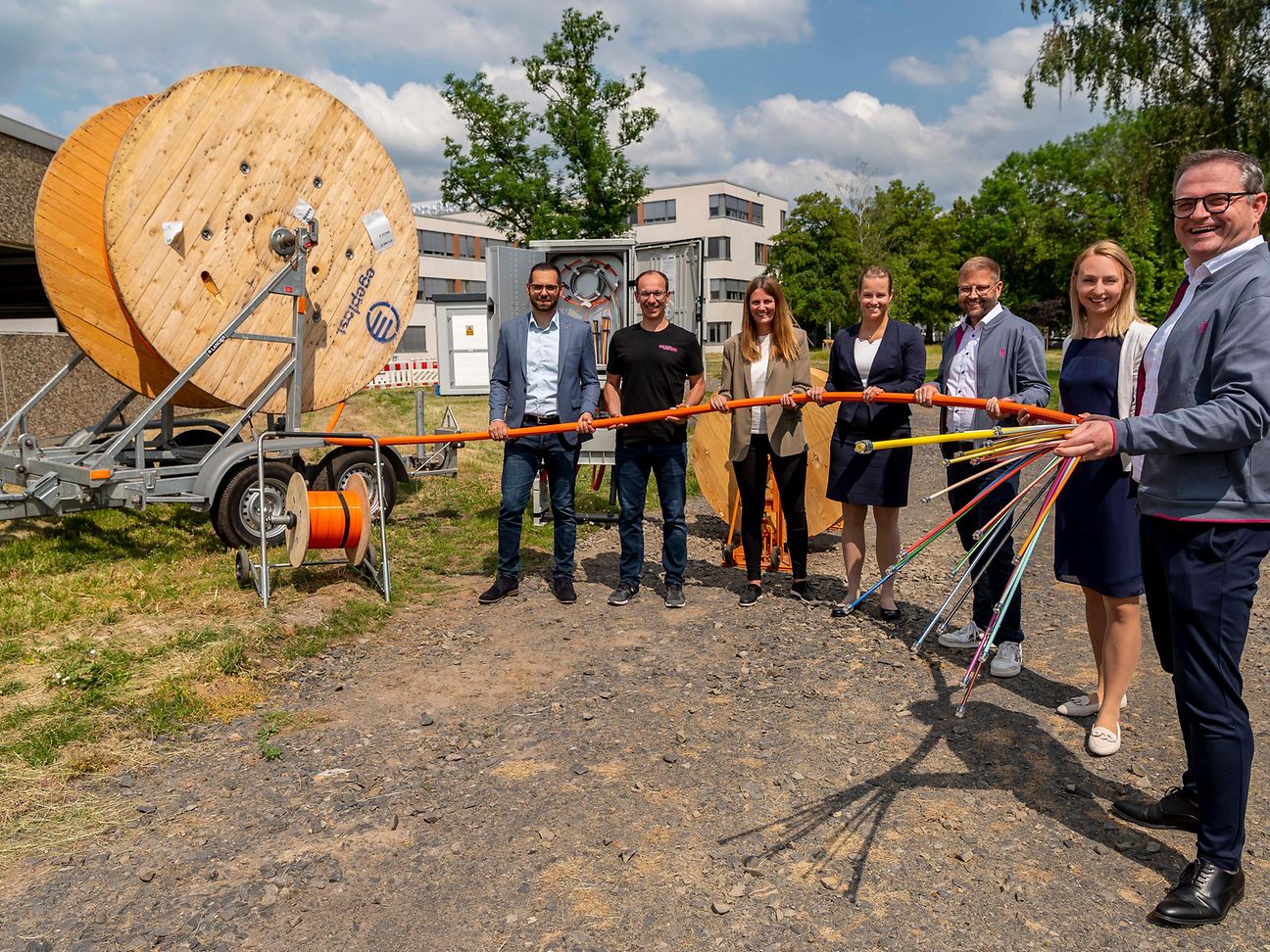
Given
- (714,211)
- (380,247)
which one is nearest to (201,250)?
(380,247)

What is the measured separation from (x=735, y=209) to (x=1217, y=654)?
6393 centimetres

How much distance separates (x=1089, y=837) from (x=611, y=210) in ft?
90.7

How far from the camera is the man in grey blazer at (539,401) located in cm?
642

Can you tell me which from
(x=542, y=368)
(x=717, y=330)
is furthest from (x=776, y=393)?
(x=717, y=330)

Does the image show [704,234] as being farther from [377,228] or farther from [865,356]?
[865,356]

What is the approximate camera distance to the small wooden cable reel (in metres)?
6.16

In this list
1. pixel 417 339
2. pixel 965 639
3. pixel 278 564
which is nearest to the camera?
pixel 965 639

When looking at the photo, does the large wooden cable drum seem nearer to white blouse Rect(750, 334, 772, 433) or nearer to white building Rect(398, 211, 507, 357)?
white blouse Rect(750, 334, 772, 433)

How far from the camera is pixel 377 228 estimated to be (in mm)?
8312

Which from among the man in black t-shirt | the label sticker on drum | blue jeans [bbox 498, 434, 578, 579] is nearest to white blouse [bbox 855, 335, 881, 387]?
the man in black t-shirt

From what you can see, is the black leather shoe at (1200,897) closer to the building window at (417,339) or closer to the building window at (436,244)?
the building window at (417,339)

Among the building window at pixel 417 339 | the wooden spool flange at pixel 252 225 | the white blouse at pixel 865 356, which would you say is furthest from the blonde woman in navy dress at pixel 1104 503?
the building window at pixel 417 339

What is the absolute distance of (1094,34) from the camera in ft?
68.5

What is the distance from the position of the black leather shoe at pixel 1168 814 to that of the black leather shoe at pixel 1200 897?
17.8 inches
